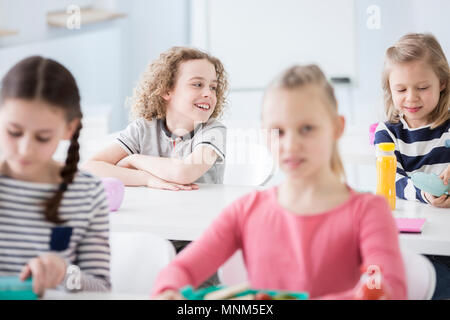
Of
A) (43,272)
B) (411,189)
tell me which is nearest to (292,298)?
(43,272)

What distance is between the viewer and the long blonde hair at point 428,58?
1.63m

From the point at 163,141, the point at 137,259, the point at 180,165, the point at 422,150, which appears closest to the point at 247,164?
the point at 163,141

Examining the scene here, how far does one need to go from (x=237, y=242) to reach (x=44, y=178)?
28cm

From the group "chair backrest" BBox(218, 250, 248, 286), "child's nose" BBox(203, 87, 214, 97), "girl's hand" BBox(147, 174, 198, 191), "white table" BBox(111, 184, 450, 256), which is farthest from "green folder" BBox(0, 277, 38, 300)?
"child's nose" BBox(203, 87, 214, 97)

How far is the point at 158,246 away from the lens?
1114 millimetres

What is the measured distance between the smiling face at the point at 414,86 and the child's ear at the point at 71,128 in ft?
3.29

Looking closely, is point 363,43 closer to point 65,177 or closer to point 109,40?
point 109,40

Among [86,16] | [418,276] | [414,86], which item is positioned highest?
[86,16]

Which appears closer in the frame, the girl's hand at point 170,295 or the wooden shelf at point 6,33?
the girl's hand at point 170,295

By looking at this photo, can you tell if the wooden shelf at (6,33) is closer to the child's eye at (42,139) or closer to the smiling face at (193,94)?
the smiling face at (193,94)

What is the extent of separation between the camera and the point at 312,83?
2.71 ft

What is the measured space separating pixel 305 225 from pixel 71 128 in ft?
1.07

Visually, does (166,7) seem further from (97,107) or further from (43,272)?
(43,272)

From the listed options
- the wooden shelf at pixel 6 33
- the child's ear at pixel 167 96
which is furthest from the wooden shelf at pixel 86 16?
the child's ear at pixel 167 96
